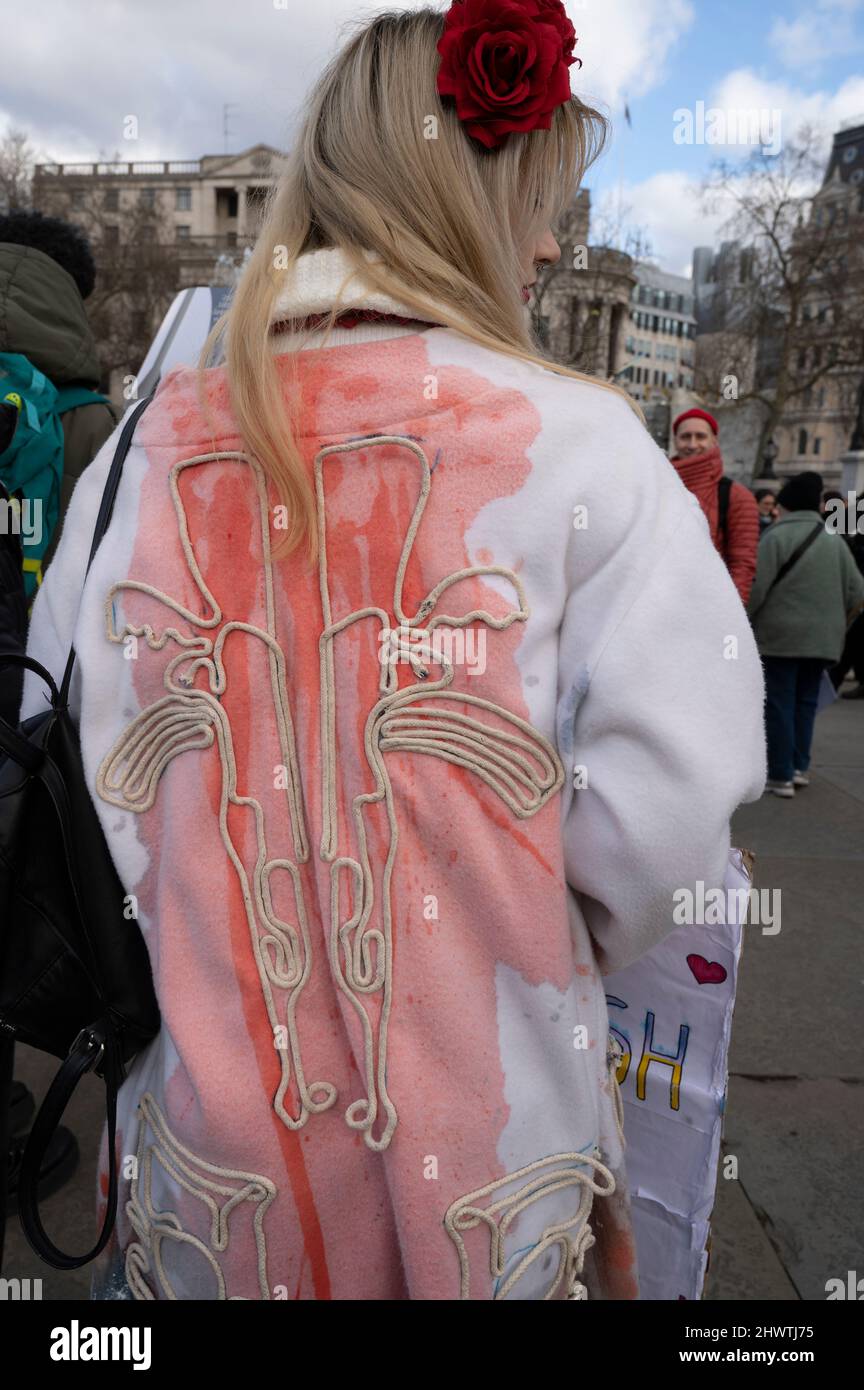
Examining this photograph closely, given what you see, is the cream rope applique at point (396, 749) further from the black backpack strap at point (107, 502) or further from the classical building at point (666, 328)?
the classical building at point (666, 328)

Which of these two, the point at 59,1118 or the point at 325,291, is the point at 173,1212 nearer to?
the point at 59,1118

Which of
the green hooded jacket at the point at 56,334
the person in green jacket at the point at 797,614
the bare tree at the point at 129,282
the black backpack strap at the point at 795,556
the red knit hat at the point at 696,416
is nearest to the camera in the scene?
the green hooded jacket at the point at 56,334

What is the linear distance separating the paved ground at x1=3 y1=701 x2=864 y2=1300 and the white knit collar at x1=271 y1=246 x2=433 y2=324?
2.08 metres

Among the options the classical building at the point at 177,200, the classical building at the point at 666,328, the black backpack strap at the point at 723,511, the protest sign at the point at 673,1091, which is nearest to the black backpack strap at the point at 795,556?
the black backpack strap at the point at 723,511

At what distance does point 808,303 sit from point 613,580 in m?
33.5

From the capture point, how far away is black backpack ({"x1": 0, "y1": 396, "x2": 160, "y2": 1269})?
1.20m

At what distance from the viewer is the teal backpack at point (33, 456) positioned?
7.71ft

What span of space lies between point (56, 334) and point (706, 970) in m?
2.24

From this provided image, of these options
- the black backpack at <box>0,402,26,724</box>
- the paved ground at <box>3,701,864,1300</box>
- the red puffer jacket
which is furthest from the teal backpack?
the red puffer jacket

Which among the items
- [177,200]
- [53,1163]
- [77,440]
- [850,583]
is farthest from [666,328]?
[53,1163]

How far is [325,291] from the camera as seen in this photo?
3.64ft

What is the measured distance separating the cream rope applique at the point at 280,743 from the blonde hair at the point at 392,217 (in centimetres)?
8
